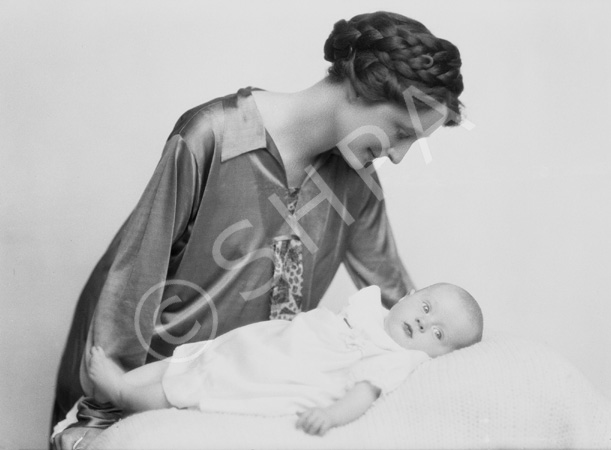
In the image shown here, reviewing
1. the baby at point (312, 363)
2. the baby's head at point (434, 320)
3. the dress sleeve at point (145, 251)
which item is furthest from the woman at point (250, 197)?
the baby's head at point (434, 320)

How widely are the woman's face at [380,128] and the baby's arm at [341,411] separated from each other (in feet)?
1.86

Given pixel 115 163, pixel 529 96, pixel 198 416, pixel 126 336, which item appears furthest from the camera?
pixel 529 96

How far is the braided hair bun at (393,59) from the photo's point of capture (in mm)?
1646

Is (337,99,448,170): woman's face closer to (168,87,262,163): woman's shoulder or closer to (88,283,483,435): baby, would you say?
(168,87,262,163): woman's shoulder

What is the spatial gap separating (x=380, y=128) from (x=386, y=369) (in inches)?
22.2

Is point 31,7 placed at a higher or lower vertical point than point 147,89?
higher

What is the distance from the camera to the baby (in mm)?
1508

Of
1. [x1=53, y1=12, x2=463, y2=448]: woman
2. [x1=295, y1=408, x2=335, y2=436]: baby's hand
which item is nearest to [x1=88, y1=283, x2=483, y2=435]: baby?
[x1=295, y1=408, x2=335, y2=436]: baby's hand

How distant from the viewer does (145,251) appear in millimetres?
1726

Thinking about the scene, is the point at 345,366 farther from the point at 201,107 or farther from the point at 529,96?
the point at 529,96

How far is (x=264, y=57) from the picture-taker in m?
1.92

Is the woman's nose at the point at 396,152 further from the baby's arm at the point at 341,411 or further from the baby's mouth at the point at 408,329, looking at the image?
the baby's arm at the point at 341,411

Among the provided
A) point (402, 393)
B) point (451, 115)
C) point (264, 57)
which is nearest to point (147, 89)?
point (264, 57)

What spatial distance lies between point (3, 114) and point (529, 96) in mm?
1391
